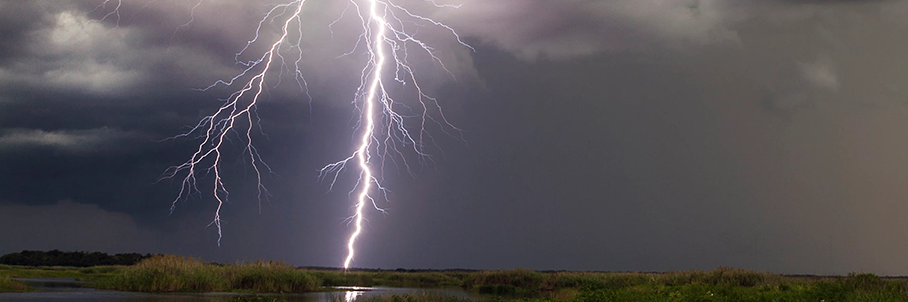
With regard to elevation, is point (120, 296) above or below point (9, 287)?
below

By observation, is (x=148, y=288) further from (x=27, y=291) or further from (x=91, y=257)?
(x=91, y=257)

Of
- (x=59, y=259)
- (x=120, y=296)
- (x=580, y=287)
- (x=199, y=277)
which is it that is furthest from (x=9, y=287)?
(x=59, y=259)

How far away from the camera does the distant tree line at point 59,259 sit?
80562mm

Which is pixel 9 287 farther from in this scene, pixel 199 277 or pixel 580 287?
pixel 580 287

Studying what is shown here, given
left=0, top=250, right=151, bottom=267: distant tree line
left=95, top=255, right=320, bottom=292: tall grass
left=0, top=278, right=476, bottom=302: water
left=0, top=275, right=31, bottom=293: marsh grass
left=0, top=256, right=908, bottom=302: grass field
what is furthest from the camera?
left=0, top=250, right=151, bottom=267: distant tree line

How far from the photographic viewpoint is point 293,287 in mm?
36750

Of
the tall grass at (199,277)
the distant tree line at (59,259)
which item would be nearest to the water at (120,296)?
the tall grass at (199,277)

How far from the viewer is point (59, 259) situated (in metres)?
82.3

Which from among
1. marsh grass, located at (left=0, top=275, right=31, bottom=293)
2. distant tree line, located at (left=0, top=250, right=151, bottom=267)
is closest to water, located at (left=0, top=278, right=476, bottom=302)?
marsh grass, located at (left=0, top=275, right=31, bottom=293)

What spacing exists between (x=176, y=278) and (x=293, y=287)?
6.84 metres

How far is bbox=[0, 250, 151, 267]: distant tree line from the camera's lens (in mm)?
80562

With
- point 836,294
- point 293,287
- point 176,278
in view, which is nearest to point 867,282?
point 836,294

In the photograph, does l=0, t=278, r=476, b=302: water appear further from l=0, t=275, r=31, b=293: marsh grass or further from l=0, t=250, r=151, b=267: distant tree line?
l=0, t=250, r=151, b=267: distant tree line

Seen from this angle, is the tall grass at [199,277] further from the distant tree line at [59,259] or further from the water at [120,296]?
the distant tree line at [59,259]
